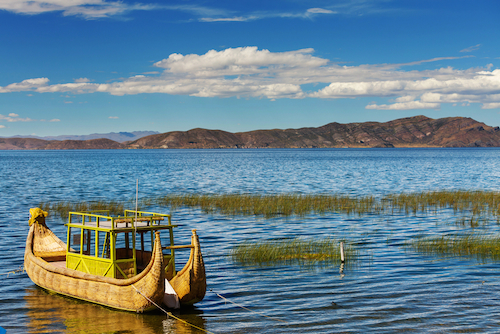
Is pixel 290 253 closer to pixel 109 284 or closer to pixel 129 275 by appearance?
pixel 129 275

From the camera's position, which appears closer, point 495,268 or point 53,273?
point 53,273

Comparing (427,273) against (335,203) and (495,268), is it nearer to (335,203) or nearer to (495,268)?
(495,268)

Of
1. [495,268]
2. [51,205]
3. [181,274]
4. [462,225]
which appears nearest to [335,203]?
[462,225]

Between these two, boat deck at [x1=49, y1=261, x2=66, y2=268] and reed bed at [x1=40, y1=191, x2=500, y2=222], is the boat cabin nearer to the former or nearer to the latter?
boat deck at [x1=49, y1=261, x2=66, y2=268]

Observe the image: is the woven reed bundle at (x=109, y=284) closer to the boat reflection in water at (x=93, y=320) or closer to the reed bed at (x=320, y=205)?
the boat reflection in water at (x=93, y=320)

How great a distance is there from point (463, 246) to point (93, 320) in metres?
18.5

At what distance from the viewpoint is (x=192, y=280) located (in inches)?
598

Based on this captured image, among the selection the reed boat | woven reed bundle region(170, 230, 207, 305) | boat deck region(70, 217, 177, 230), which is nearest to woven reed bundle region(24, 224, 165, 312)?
the reed boat

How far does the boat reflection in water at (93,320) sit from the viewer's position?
13891mm

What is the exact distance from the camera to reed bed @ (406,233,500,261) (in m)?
22.8

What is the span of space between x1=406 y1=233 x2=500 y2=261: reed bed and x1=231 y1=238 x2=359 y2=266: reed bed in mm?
3804

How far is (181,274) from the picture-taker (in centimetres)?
1545

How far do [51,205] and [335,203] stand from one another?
25.0 meters

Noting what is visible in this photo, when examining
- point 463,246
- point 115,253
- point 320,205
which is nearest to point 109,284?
point 115,253
